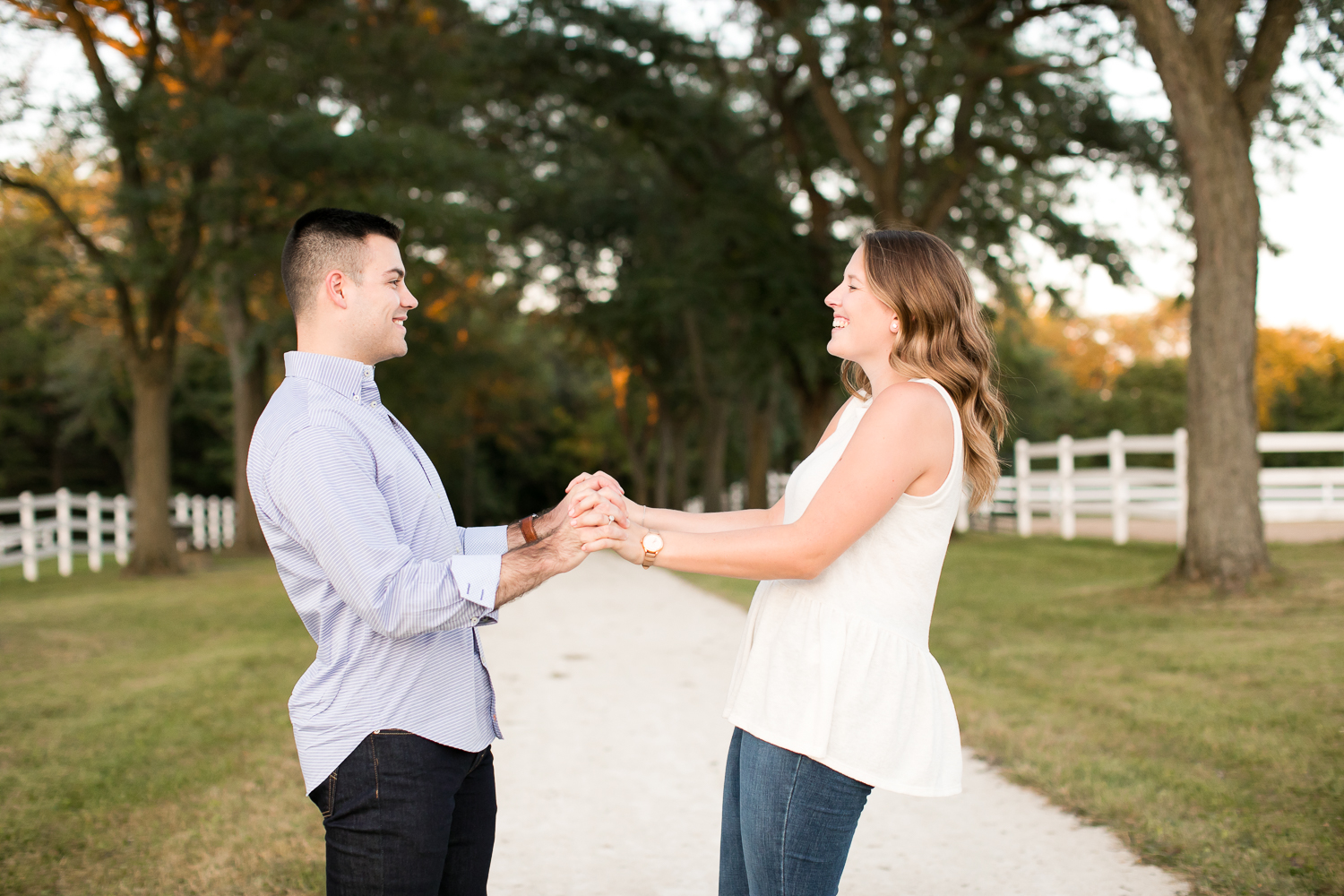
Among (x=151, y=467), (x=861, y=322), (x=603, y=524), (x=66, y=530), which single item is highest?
(x=861, y=322)

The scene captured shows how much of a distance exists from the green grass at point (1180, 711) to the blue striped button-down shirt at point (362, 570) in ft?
9.81

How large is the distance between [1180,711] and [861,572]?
4.91 metres

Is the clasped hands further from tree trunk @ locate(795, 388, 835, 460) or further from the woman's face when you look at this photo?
tree trunk @ locate(795, 388, 835, 460)

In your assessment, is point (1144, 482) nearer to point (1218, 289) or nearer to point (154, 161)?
point (1218, 289)

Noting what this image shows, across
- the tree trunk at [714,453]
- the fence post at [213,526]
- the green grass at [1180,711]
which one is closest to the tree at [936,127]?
the green grass at [1180,711]

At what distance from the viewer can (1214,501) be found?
10.4 m

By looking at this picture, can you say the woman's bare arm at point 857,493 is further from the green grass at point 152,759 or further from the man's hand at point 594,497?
the green grass at point 152,759

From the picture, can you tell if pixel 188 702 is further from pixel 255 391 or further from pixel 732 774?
pixel 255 391

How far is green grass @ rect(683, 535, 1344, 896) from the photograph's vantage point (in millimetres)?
4297

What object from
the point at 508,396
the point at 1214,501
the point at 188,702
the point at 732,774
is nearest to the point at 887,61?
the point at 1214,501

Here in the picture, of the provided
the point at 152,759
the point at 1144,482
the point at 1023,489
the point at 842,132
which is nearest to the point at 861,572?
the point at 152,759

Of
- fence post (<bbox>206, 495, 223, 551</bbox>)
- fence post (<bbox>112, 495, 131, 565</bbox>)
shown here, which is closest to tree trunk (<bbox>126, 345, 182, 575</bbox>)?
fence post (<bbox>112, 495, 131, 565</bbox>)

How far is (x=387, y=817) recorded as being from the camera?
227cm

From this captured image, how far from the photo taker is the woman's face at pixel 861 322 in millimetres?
2479
